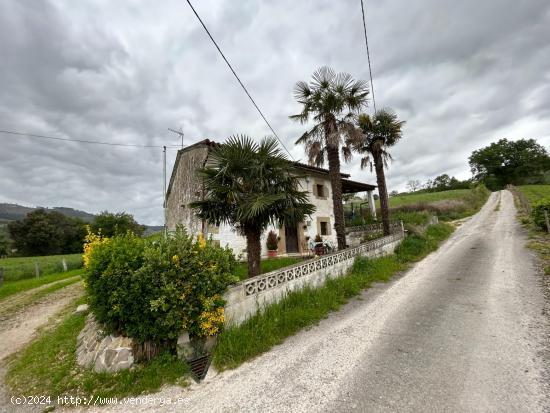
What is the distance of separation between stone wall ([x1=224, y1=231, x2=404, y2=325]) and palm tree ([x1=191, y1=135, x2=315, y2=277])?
3.16 ft

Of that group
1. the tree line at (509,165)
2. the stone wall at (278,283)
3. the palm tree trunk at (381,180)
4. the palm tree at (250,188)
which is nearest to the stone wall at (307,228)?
the palm tree trunk at (381,180)

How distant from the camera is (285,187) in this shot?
7.26 m

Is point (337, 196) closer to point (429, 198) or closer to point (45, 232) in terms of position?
point (429, 198)

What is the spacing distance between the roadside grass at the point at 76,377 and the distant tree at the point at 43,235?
5286 centimetres

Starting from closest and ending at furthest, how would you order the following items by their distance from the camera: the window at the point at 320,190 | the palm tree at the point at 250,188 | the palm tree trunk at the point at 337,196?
the palm tree at the point at 250,188, the palm tree trunk at the point at 337,196, the window at the point at 320,190

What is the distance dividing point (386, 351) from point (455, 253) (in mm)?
10923

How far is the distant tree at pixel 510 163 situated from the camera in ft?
214

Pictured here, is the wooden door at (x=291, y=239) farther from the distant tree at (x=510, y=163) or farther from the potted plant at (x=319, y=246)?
the distant tree at (x=510, y=163)

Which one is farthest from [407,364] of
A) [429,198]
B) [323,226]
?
[429,198]

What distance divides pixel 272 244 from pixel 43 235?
54.7 m

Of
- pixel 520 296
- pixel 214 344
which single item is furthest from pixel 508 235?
pixel 214 344

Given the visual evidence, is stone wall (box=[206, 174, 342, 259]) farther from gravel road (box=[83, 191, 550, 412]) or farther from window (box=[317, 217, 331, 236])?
gravel road (box=[83, 191, 550, 412])

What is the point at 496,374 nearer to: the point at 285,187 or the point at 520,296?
the point at 520,296

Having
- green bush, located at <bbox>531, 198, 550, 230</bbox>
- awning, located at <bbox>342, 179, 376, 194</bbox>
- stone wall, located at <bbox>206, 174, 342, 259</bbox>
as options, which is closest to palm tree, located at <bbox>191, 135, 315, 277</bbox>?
stone wall, located at <bbox>206, 174, 342, 259</bbox>
